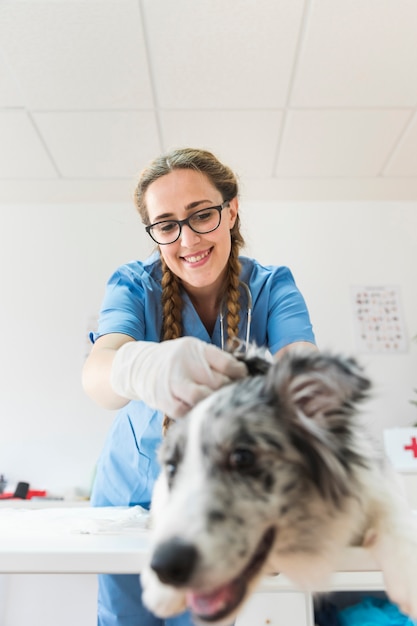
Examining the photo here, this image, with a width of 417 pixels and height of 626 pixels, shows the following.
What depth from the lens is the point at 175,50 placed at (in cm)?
228

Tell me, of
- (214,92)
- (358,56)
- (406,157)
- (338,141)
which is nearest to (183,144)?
(214,92)

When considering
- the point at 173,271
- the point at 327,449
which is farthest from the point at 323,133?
the point at 327,449

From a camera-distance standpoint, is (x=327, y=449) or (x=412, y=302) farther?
(x=412, y=302)

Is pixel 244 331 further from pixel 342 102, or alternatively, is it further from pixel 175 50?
pixel 342 102

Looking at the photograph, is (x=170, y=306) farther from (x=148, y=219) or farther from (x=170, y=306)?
(x=148, y=219)

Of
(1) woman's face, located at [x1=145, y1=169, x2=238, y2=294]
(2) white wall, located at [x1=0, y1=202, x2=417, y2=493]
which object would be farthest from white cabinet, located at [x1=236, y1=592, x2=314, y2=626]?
(2) white wall, located at [x1=0, y1=202, x2=417, y2=493]

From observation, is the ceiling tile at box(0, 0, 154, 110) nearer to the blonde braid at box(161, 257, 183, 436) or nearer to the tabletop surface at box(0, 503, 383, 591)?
the blonde braid at box(161, 257, 183, 436)

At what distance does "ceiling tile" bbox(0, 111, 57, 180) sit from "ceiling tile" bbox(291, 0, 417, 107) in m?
1.64

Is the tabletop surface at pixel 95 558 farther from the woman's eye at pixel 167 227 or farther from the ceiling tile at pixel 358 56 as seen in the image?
the ceiling tile at pixel 358 56

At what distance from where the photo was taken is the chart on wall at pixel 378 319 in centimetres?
327

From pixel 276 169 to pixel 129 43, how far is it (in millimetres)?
1348

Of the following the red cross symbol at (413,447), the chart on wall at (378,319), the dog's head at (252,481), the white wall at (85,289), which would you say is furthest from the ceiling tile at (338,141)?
the dog's head at (252,481)

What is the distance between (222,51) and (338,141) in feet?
3.36

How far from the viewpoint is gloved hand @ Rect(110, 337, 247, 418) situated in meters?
0.83
